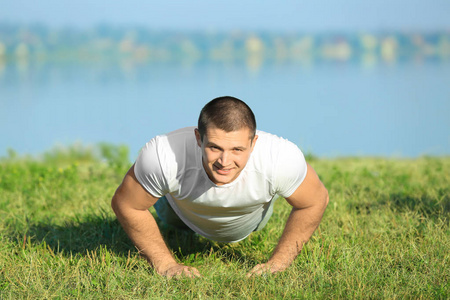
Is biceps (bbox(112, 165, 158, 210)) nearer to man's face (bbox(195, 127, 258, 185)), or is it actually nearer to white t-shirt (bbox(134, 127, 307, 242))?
white t-shirt (bbox(134, 127, 307, 242))

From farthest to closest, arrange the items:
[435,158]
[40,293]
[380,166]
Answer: [435,158], [380,166], [40,293]

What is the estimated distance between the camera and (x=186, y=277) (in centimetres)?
325

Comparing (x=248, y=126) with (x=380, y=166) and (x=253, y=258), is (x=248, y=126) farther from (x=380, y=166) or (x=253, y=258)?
(x=380, y=166)

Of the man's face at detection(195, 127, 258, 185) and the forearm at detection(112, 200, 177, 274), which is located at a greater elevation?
the man's face at detection(195, 127, 258, 185)

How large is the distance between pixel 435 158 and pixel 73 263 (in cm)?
614

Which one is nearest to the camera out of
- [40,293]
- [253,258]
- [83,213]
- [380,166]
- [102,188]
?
[40,293]

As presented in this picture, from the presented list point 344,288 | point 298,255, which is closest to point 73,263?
point 298,255

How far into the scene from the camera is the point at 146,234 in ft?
11.4

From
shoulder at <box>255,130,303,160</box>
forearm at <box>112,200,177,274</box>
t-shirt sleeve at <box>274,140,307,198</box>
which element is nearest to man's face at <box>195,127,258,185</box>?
shoulder at <box>255,130,303,160</box>

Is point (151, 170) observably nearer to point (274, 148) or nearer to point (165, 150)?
point (165, 150)

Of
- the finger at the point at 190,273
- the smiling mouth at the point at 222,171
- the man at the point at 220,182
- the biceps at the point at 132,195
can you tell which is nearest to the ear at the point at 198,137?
the man at the point at 220,182

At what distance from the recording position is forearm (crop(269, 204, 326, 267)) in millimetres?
3467

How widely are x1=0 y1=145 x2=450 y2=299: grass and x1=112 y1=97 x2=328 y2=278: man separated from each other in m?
0.20

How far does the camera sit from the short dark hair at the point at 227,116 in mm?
2926
